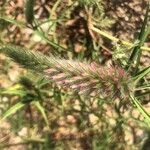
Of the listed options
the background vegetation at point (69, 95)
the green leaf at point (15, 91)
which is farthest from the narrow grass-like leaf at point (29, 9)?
the green leaf at point (15, 91)

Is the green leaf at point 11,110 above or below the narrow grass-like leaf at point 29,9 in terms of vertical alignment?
below

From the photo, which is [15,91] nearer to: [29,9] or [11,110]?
[11,110]

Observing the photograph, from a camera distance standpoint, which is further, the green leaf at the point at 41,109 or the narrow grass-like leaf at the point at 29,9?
the green leaf at the point at 41,109

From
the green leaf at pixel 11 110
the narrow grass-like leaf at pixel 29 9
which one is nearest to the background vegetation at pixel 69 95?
the green leaf at pixel 11 110

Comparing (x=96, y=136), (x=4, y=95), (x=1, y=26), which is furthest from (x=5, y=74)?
(x=96, y=136)

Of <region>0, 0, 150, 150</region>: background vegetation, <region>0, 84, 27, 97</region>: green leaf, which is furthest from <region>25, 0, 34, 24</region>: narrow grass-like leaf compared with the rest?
<region>0, 84, 27, 97</region>: green leaf

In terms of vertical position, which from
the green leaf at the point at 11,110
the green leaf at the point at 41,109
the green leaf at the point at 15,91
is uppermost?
the green leaf at the point at 15,91

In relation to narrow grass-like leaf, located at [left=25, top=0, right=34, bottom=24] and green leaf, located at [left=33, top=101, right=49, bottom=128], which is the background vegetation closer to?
green leaf, located at [left=33, top=101, right=49, bottom=128]

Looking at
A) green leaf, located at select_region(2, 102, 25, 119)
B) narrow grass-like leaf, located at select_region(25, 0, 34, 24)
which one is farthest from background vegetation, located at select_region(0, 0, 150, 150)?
narrow grass-like leaf, located at select_region(25, 0, 34, 24)

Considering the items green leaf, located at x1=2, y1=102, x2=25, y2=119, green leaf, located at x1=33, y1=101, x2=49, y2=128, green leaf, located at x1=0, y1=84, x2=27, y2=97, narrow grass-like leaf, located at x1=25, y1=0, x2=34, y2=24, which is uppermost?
narrow grass-like leaf, located at x1=25, y1=0, x2=34, y2=24

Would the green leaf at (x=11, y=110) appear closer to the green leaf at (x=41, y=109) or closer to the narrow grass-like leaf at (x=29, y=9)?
the green leaf at (x=41, y=109)

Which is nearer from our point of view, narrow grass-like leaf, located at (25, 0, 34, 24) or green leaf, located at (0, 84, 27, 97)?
narrow grass-like leaf, located at (25, 0, 34, 24)

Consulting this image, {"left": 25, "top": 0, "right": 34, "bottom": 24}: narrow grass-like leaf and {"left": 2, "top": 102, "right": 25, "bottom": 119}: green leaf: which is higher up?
{"left": 25, "top": 0, "right": 34, "bottom": 24}: narrow grass-like leaf
